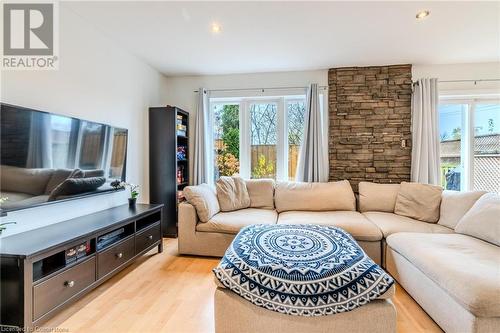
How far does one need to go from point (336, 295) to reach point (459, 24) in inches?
108

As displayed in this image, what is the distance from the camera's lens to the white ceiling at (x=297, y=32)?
2.12 m

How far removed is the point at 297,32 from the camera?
2.51 meters

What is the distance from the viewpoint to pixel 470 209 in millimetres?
2254

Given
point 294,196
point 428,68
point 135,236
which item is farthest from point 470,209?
point 135,236

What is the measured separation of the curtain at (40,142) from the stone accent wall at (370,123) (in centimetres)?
316

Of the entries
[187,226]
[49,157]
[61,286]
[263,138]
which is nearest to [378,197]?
[263,138]

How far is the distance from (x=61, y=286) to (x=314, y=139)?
3.04 meters

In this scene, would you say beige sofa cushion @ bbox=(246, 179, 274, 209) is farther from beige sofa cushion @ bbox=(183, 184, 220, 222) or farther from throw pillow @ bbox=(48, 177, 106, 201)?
throw pillow @ bbox=(48, 177, 106, 201)

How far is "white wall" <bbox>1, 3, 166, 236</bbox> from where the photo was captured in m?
1.87

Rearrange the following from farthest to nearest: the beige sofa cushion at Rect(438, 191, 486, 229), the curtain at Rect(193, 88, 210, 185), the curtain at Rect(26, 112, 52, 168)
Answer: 1. the curtain at Rect(193, 88, 210, 185)
2. the beige sofa cushion at Rect(438, 191, 486, 229)
3. the curtain at Rect(26, 112, 52, 168)

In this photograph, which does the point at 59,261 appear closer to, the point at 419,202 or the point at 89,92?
the point at 89,92

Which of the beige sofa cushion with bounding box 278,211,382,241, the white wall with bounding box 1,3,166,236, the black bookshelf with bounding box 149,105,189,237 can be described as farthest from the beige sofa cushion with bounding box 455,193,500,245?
the white wall with bounding box 1,3,166,236

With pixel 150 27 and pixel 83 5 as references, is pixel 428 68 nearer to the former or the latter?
pixel 150 27

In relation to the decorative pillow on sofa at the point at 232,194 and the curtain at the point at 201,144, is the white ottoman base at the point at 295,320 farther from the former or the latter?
the curtain at the point at 201,144
